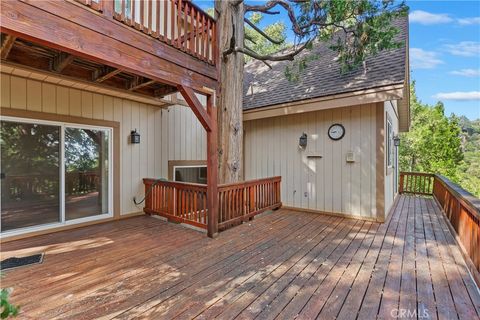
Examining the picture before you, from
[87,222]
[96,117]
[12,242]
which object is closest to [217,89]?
[96,117]

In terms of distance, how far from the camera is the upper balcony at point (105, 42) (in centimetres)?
207

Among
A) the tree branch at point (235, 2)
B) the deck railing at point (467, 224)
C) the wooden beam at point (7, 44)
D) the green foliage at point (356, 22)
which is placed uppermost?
the tree branch at point (235, 2)

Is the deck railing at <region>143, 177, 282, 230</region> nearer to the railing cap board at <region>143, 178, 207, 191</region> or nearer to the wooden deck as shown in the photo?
the railing cap board at <region>143, 178, 207, 191</region>

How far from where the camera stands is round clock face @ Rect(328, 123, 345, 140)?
559cm

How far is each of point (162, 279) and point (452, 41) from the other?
26272 mm

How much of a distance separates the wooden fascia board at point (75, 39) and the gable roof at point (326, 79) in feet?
12.1

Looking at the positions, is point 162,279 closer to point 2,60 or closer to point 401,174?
point 2,60

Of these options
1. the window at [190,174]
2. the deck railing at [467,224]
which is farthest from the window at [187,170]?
the deck railing at [467,224]

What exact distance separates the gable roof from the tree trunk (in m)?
1.56

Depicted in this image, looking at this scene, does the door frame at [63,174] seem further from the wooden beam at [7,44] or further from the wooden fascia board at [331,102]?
the wooden fascia board at [331,102]

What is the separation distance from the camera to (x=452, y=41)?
18953 mm

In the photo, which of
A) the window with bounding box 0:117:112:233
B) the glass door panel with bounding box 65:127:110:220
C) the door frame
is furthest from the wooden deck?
the glass door panel with bounding box 65:127:110:220

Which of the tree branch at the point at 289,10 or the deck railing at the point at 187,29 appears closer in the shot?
the deck railing at the point at 187,29

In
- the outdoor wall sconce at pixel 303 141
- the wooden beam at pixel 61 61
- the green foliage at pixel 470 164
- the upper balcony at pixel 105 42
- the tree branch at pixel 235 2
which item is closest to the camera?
the upper balcony at pixel 105 42
